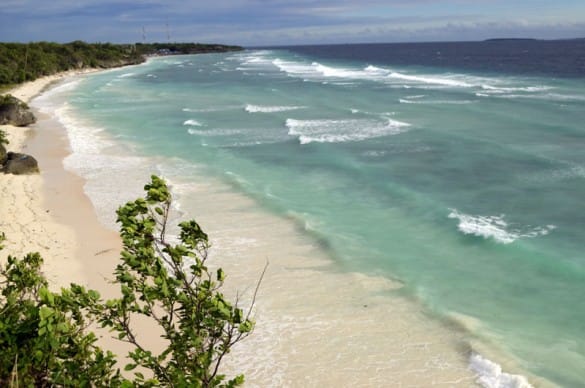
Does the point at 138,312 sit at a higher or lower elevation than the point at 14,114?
higher

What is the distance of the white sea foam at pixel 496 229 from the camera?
57.6 feet

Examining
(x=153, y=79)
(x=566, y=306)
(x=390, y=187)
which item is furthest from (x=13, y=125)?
(x=153, y=79)

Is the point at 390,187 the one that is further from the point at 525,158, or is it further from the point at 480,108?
the point at 480,108

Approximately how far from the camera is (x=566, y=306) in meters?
13.7

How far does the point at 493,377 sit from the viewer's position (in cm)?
1060

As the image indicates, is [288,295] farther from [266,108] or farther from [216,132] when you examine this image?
[266,108]

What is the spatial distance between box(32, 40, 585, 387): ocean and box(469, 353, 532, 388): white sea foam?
0.03 metres

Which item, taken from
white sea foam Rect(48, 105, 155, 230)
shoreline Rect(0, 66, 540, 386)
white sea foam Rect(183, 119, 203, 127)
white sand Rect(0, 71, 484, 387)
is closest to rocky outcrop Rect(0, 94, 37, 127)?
white sea foam Rect(48, 105, 155, 230)

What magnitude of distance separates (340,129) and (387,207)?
1557 cm

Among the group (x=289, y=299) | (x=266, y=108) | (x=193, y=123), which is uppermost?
(x=266, y=108)

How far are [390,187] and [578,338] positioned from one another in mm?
11582

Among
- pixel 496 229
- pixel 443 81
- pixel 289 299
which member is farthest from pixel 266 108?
pixel 289 299

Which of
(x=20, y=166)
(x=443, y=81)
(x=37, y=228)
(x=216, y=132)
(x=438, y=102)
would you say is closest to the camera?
(x=37, y=228)

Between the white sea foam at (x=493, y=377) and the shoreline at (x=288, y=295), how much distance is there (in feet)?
0.56
